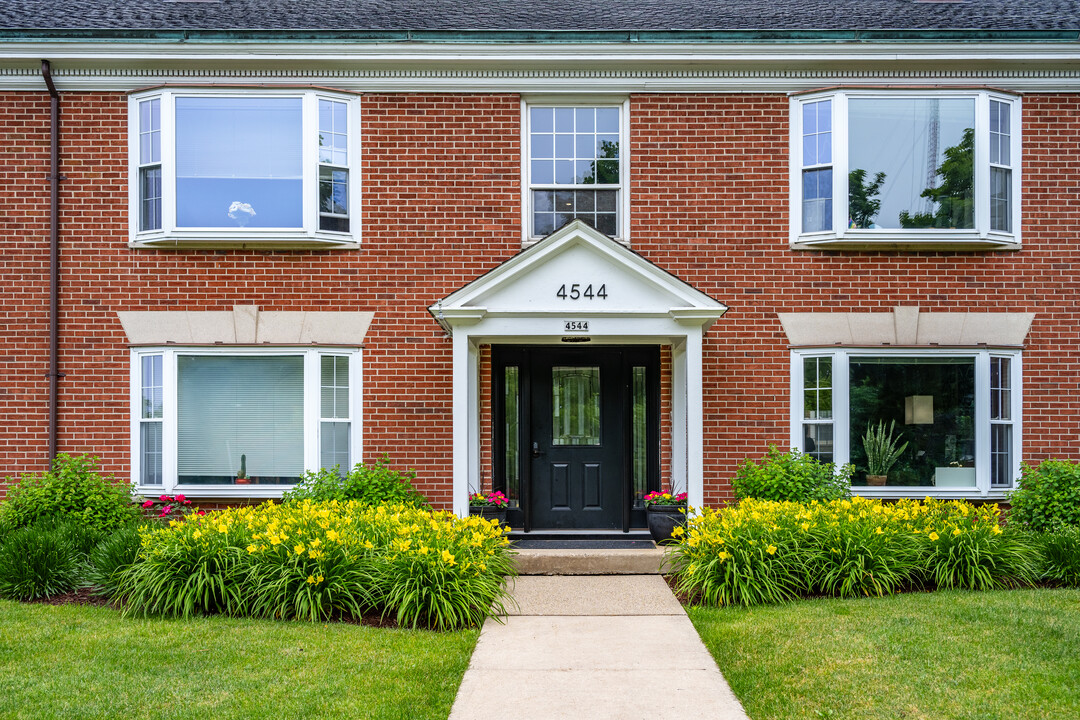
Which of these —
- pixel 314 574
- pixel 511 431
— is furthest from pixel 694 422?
pixel 314 574

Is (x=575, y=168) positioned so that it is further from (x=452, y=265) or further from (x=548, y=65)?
(x=452, y=265)

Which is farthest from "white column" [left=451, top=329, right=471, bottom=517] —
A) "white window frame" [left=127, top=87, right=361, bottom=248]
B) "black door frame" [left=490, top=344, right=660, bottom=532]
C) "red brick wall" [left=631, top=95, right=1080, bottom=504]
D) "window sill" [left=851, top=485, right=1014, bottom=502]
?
"window sill" [left=851, top=485, right=1014, bottom=502]

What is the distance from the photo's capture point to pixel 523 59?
9844 mm

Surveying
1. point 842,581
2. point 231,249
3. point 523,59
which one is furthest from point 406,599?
point 523,59

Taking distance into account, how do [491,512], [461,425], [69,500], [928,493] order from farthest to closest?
1. [928,493]
2. [491,512]
3. [69,500]
4. [461,425]

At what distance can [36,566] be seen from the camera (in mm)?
7719

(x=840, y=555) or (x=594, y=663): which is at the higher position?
(x=840, y=555)

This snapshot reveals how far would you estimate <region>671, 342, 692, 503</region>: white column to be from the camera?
9.57 m

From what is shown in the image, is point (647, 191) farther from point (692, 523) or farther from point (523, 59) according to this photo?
point (692, 523)

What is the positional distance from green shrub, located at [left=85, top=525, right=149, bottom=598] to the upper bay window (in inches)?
213

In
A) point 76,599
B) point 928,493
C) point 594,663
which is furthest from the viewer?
point 928,493

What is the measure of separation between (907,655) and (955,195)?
243 inches

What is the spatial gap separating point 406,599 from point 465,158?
5.49 m

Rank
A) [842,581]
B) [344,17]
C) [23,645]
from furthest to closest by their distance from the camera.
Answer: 1. [344,17]
2. [842,581]
3. [23,645]
